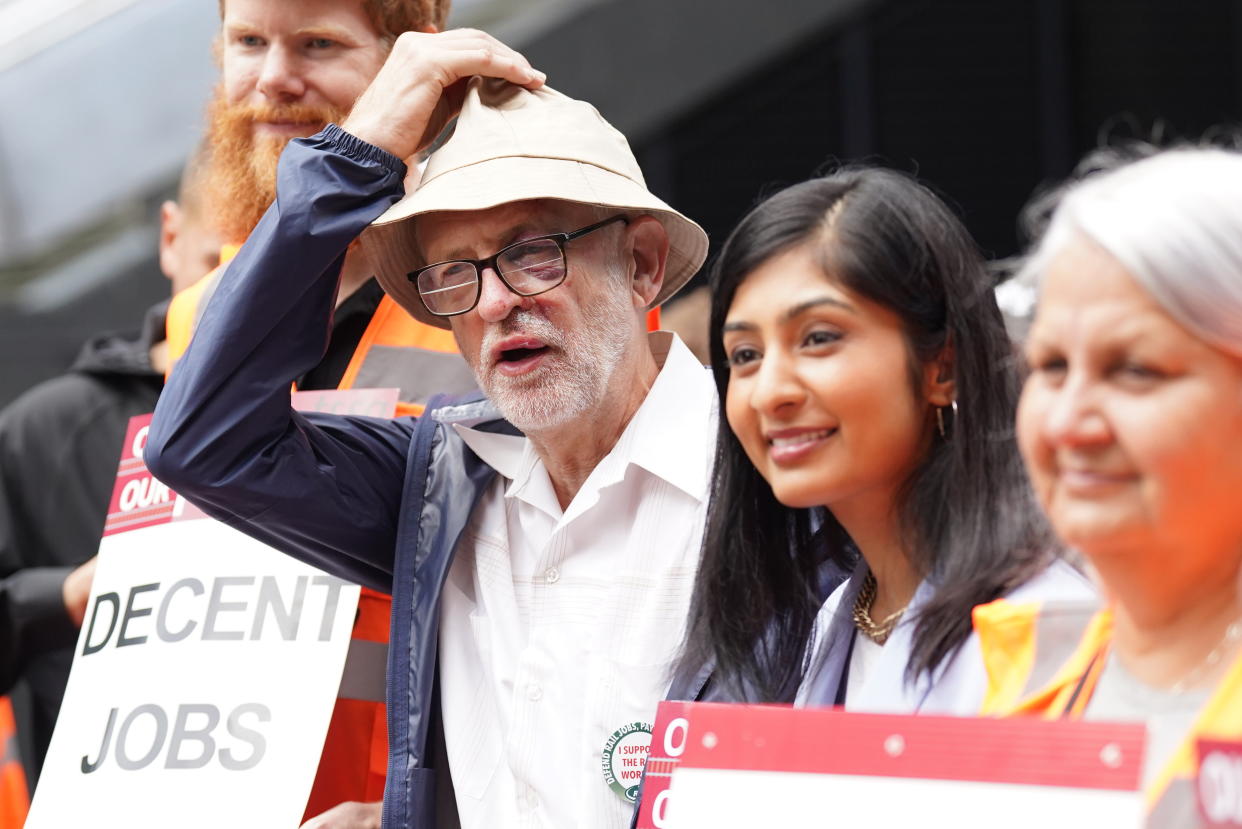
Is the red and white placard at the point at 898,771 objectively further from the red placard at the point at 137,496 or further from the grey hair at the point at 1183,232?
the red placard at the point at 137,496

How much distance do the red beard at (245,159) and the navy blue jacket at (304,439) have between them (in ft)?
2.09

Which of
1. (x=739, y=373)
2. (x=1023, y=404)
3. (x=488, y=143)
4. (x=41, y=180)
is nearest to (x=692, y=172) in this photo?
(x=41, y=180)

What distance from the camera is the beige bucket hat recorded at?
103 inches

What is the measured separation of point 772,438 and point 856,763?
26.4 inches

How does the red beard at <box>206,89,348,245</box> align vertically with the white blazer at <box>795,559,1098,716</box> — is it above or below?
above

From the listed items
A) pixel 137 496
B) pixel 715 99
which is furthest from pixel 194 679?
pixel 715 99

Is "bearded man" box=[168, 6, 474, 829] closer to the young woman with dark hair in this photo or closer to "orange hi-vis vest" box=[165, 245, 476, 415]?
"orange hi-vis vest" box=[165, 245, 476, 415]

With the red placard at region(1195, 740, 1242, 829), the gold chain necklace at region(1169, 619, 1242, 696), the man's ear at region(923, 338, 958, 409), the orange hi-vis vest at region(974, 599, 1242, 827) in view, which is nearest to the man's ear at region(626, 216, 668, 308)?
the man's ear at region(923, 338, 958, 409)

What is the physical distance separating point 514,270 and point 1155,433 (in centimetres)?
140

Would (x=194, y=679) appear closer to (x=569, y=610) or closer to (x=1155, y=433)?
(x=569, y=610)

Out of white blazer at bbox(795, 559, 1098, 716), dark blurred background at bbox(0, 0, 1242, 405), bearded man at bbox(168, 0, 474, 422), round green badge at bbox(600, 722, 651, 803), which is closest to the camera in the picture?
white blazer at bbox(795, 559, 1098, 716)

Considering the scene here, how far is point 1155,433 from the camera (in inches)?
55.4

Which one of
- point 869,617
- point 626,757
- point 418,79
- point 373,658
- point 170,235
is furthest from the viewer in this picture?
point 170,235

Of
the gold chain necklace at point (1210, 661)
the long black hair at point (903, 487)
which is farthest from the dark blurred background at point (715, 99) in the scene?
the gold chain necklace at point (1210, 661)
